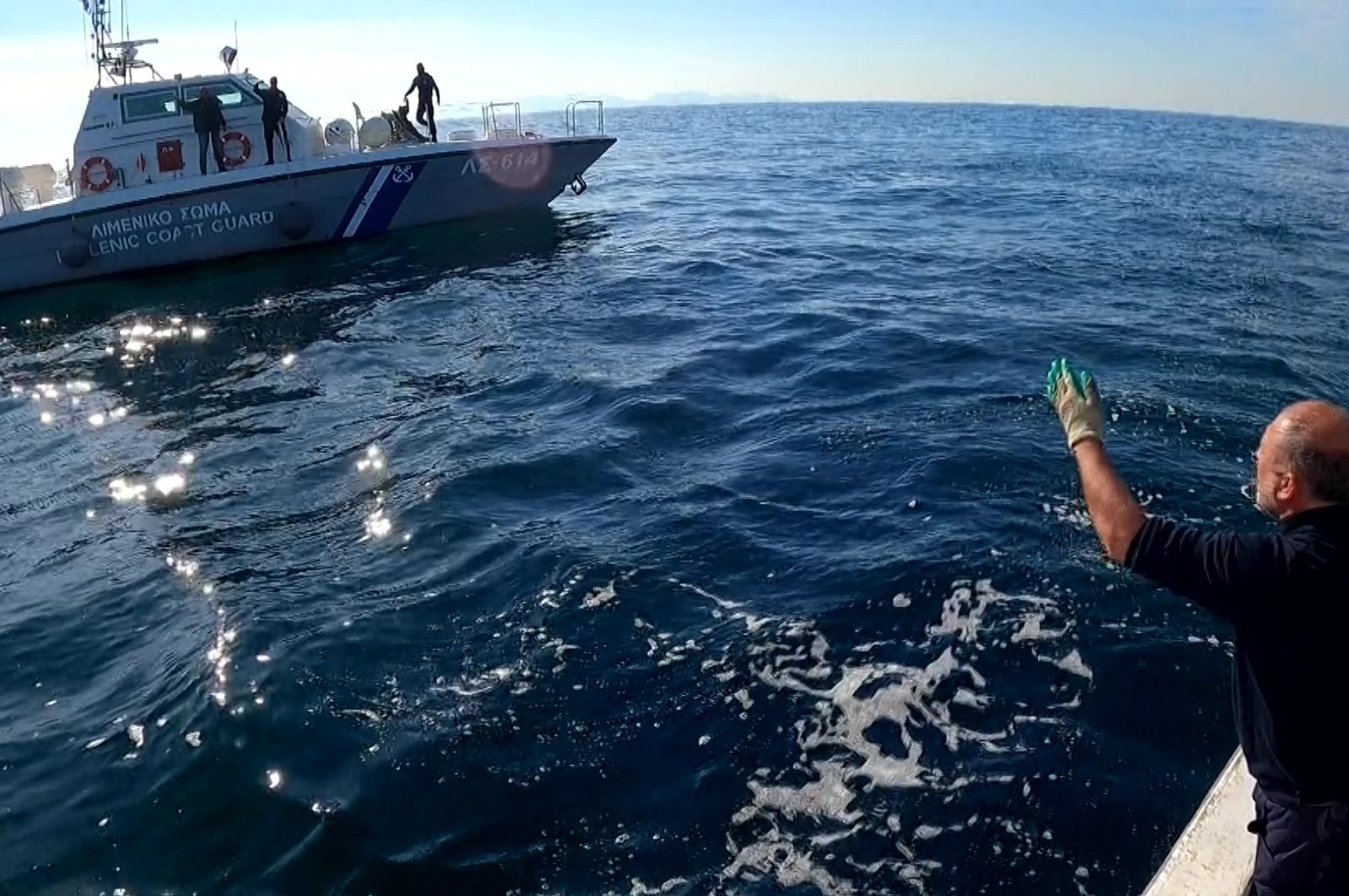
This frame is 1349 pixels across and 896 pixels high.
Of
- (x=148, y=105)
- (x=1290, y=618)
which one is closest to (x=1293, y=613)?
(x=1290, y=618)

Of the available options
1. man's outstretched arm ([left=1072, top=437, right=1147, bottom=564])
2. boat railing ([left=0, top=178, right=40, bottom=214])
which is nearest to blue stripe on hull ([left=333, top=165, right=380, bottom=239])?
boat railing ([left=0, top=178, right=40, bottom=214])

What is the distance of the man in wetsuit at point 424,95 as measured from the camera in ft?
62.7

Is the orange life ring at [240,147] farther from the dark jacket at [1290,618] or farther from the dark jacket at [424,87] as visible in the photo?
the dark jacket at [1290,618]

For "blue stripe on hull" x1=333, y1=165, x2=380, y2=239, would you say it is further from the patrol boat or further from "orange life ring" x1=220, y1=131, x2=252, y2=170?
"orange life ring" x1=220, y1=131, x2=252, y2=170

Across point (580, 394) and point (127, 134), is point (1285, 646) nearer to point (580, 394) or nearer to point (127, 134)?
point (580, 394)

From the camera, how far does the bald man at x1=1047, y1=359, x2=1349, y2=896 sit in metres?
2.51

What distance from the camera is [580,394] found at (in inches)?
389

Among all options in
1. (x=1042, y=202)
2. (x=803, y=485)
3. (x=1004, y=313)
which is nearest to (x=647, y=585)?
(x=803, y=485)

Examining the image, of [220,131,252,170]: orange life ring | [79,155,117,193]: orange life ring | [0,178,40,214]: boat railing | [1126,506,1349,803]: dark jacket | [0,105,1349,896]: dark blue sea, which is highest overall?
[220,131,252,170]: orange life ring

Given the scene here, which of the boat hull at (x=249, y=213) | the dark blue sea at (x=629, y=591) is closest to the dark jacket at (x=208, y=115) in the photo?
the boat hull at (x=249, y=213)

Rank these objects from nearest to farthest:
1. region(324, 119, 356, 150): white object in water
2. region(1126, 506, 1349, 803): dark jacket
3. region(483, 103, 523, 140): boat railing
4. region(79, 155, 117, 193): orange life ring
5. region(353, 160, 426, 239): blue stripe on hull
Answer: region(1126, 506, 1349, 803): dark jacket, region(79, 155, 117, 193): orange life ring, region(353, 160, 426, 239): blue stripe on hull, region(324, 119, 356, 150): white object in water, region(483, 103, 523, 140): boat railing

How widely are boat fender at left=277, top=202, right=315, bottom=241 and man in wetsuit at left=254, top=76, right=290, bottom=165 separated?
0.95 metres

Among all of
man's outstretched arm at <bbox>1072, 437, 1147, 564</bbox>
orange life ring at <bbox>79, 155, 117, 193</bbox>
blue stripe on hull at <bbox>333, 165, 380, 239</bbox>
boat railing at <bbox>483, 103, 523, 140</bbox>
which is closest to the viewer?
man's outstretched arm at <bbox>1072, 437, 1147, 564</bbox>

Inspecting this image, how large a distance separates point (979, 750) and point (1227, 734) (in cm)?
127
